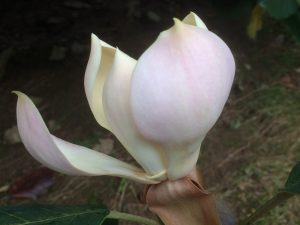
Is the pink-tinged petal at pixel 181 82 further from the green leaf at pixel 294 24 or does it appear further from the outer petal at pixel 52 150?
the green leaf at pixel 294 24

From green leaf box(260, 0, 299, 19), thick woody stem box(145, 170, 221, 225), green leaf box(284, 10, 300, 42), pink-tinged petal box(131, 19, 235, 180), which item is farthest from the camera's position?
green leaf box(284, 10, 300, 42)

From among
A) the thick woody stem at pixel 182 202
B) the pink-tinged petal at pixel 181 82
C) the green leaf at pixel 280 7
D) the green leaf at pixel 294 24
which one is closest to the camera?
the pink-tinged petal at pixel 181 82

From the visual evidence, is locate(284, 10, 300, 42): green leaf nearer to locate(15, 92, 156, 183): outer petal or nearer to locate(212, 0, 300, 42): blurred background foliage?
locate(212, 0, 300, 42): blurred background foliage

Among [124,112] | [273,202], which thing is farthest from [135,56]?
[124,112]

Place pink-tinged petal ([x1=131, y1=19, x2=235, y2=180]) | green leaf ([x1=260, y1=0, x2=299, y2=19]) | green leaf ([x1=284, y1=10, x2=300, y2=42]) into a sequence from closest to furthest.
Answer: pink-tinged petal ([x1=131, y1=19, x2=235, y2=180]) → green leaf ([x1=260, y1=0, x2=299, y2=19]) → green leaf ([x1=284, y1=10, x2=300, y2=42])

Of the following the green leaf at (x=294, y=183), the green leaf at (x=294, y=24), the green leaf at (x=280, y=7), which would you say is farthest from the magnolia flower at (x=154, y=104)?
the green leaf at (x=294, y=24)

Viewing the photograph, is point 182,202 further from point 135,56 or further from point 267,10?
point 135,56

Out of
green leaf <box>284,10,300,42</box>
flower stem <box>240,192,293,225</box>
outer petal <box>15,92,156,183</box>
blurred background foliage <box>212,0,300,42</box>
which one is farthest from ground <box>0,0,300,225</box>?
outer petal <box>15,92,156,183</box>
